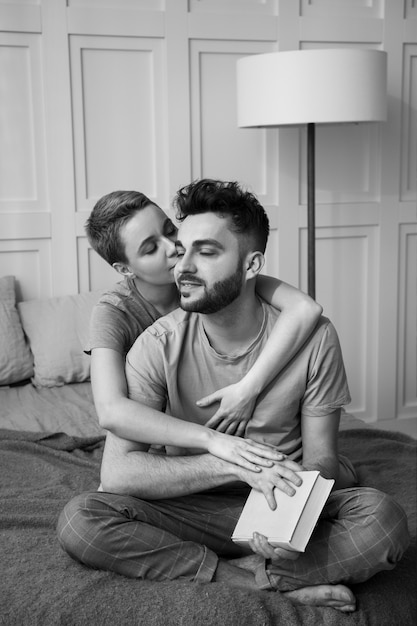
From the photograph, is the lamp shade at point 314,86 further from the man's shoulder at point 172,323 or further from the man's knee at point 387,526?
the man's knee at point 387,526

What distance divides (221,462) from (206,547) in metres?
0.17

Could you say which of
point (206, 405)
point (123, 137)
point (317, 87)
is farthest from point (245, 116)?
point (206, 405)

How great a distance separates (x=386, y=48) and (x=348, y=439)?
213 centimetres

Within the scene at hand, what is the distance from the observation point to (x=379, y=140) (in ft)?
13.1

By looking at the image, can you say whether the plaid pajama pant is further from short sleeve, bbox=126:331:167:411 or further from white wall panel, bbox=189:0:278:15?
white wall panel, bbox=189:0:278:15

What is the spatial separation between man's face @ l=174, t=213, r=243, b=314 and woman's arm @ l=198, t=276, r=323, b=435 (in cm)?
13

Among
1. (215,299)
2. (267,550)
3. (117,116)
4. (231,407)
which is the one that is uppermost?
(117,116)

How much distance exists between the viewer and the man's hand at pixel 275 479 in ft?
5.28

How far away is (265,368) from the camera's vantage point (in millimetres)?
1779

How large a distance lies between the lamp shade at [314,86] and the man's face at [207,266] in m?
1.53

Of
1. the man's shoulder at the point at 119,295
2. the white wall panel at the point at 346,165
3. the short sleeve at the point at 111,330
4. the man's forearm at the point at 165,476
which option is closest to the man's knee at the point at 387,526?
the man's forearm at the point at 165,476

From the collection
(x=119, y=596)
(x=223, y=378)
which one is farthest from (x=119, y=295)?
(x=119, y=596)

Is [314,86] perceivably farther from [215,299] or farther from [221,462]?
[221,462]

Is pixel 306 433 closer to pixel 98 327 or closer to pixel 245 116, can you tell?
pixel 98 327
